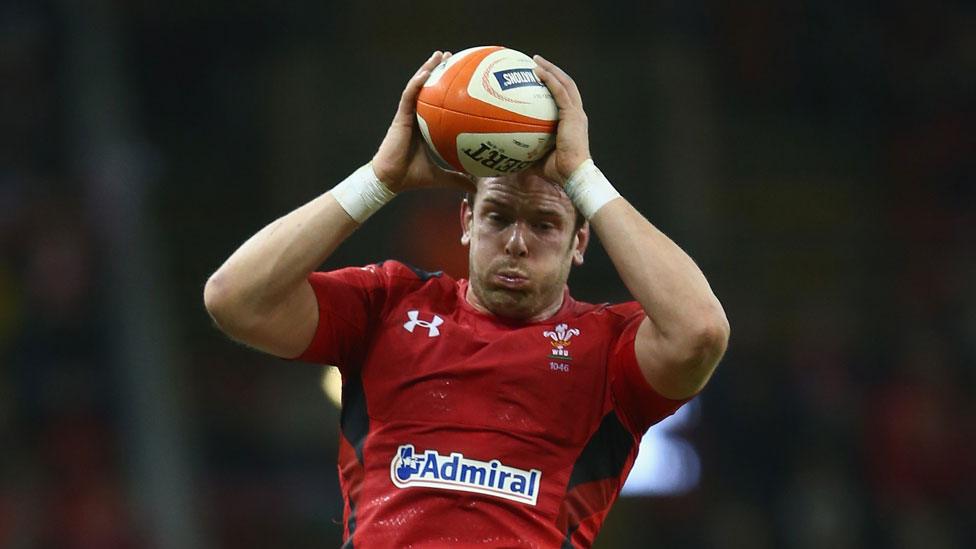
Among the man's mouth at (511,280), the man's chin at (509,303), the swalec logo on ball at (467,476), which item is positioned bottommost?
the swalec logo on ball at (467,476)

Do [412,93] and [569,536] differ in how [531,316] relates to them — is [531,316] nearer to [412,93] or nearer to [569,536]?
[569,536]

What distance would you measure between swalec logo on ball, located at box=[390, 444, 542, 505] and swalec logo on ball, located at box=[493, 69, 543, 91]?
0.94 metres

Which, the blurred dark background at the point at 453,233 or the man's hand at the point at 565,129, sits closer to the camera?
the man's hand at the point at 565,129

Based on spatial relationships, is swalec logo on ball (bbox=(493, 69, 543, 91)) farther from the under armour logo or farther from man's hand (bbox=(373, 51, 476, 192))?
the under armour logo

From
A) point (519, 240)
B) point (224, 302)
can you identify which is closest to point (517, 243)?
point (519, 240)

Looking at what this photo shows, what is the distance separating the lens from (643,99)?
416 inches

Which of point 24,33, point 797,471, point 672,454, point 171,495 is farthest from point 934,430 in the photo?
point 24,33

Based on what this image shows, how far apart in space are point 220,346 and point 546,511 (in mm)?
6619

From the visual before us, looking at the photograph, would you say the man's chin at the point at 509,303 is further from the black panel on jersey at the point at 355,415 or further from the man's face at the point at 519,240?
the black panel on jersey at the point at 355,415

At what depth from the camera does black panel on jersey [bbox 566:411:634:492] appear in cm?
348

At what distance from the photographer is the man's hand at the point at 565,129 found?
3361mm

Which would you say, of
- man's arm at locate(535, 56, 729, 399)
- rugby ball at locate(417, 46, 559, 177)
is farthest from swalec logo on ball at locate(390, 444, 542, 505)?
rugby ball at locate(417, 46, 559, 177)

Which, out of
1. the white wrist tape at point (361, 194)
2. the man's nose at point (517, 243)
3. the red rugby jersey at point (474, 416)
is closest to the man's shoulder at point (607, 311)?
→ the red rugby jersey at point (474, 416)

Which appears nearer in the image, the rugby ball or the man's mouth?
the rugby ball
